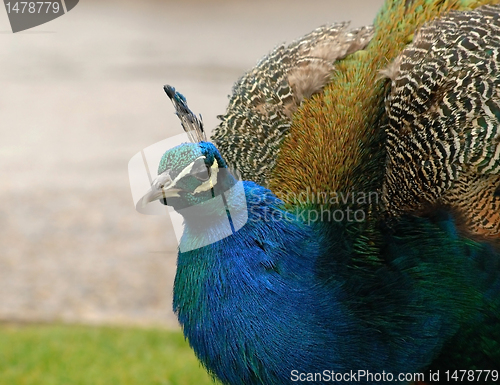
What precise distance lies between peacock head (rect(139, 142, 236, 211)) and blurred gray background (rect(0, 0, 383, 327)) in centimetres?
67

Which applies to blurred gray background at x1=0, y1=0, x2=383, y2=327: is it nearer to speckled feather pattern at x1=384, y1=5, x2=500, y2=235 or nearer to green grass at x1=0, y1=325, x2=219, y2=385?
green grass at x1=0, y1=325, x2=219, y2=385

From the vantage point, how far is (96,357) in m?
4.39

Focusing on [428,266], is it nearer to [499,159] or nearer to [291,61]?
[499,159]

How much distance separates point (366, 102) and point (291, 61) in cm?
64

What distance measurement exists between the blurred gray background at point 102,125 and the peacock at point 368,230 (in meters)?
0.70

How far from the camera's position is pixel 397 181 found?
2.71m

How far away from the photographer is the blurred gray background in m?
5.85

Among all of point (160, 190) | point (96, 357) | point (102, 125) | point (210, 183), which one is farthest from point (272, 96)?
point (102, 125)

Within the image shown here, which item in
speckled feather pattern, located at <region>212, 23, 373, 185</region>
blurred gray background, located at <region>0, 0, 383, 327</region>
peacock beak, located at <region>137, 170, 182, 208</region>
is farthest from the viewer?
blurred gray background, located at <region>0, 0, 383, 327</region>

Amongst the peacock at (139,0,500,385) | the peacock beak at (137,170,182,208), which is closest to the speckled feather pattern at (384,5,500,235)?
the peacock at (139,0,500,385)

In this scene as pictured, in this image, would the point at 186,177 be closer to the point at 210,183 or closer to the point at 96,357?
the point at 210,183

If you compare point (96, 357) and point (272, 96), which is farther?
point (96, 357)

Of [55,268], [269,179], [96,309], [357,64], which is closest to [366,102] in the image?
[357,64]

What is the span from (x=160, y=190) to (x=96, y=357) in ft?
8.15
